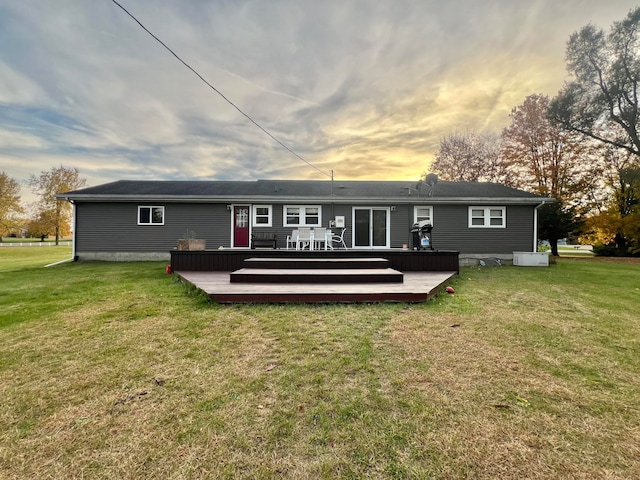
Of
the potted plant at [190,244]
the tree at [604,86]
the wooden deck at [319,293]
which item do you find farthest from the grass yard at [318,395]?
the tree at [604,86]

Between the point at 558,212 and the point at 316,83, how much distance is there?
15.0m

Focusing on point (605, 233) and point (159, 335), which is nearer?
point (159, 335)

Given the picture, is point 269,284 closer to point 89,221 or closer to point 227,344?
point 227,344

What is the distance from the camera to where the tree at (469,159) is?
21.1 metres

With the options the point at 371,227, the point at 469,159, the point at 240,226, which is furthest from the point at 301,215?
the point at 469,159

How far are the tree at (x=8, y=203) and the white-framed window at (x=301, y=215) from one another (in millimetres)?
32863

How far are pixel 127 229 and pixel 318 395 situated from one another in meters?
11.8

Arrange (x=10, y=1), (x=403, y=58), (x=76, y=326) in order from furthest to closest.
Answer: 1. (x=403, y=58)
2. (x=10, y=1)
3. (x=76, y=326)

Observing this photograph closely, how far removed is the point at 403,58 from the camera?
1027 centimetres

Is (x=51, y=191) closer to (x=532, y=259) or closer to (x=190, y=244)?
(x=190, y=244)

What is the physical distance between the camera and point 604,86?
1588cm

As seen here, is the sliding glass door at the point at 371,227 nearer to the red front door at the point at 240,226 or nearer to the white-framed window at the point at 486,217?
the white-framed window at the point at 486,217

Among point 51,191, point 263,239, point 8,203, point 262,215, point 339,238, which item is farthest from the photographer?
point 51,191

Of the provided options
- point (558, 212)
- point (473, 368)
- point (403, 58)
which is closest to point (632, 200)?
point (558, 212)
